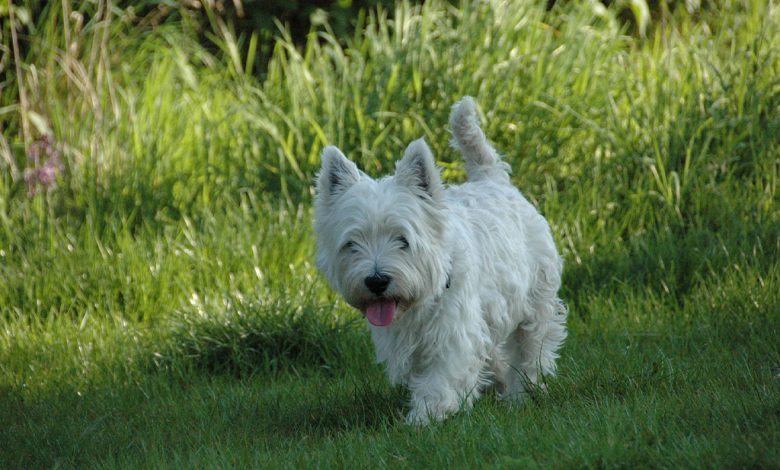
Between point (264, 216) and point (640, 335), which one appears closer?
point (640, 335)

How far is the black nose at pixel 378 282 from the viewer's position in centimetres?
438

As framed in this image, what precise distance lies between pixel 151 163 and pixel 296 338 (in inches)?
104

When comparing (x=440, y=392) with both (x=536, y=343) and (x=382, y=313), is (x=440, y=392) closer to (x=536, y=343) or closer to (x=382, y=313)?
(x=382, y=313)

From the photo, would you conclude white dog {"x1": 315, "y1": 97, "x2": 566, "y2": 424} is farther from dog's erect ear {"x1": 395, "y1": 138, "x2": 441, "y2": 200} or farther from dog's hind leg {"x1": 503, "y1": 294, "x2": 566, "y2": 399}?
dog's hind leg {"x1": 503, "y1": 294, "x2": 566, "y2": 399}

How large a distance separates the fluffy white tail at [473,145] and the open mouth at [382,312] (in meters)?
1.33

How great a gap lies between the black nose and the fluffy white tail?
137 cm

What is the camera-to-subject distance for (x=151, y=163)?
25.8 feet

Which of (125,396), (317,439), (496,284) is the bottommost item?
(125,396)

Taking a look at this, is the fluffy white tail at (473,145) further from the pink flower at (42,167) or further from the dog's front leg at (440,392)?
the pink flower at (42,167)

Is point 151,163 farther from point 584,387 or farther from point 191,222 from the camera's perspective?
point 584,387

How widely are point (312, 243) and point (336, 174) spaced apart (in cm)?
223

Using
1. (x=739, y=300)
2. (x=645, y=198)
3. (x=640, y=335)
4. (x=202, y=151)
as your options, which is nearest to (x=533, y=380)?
(x=640, y=335)

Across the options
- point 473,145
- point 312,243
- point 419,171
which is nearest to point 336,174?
point 419,171

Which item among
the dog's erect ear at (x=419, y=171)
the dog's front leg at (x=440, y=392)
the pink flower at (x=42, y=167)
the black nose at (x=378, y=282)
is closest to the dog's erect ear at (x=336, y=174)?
the dog's erect ear at (x=419, y=171)
